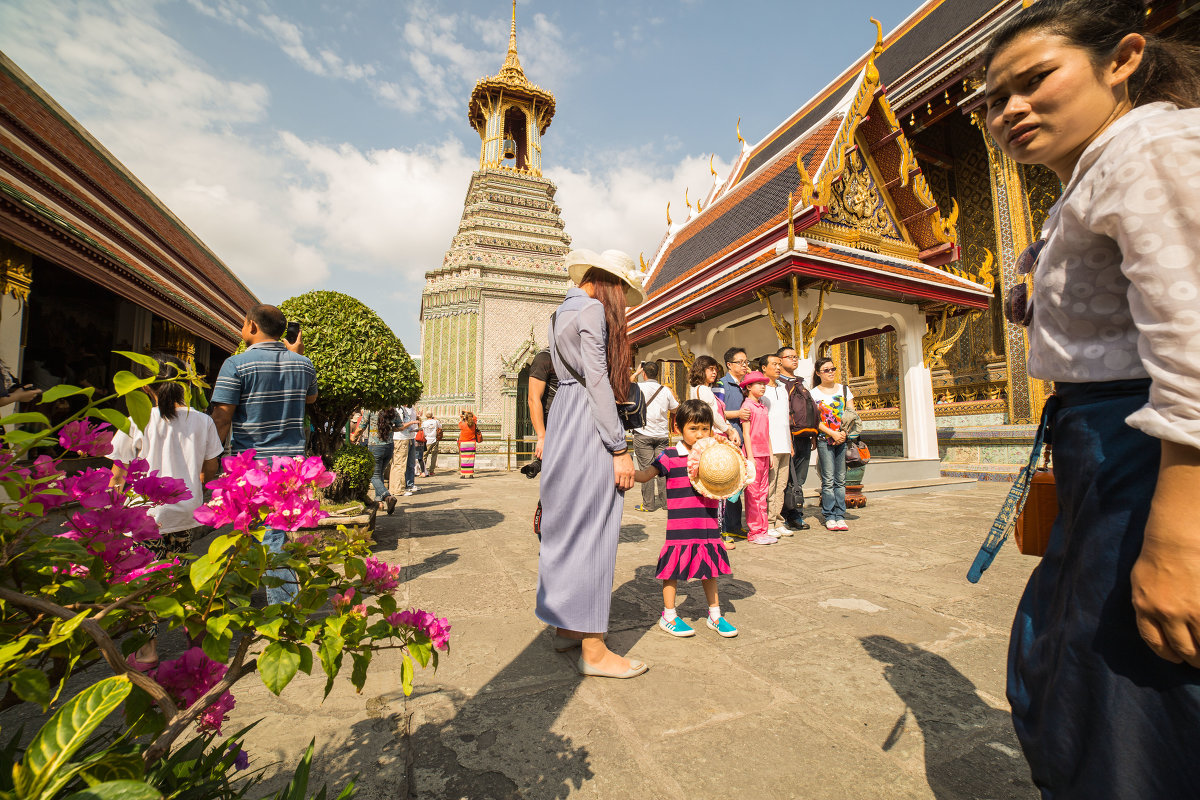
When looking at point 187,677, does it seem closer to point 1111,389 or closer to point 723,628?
point 1111,389

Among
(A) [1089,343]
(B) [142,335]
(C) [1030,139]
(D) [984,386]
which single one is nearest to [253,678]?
(A) [1089,343]

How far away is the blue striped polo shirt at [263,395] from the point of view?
9.52 ft

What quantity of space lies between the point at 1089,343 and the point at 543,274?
1949 cm

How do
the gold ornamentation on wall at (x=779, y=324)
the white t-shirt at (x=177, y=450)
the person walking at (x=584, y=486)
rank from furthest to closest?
the gold ornamentation on wall at (x=779, y=324) < the white t-shirt at (x=177, y=450) < the person walking at (x=584, y=486)

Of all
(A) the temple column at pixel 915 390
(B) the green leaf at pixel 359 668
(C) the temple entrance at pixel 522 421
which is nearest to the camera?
(B) the green leaf at pixel 359 668

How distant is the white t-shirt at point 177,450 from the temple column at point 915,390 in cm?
993

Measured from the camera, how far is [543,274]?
19.6m

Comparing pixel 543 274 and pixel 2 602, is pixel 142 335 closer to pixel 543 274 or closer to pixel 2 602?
pixel 2 602

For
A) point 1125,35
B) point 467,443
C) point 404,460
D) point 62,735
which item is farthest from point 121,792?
point 467,443

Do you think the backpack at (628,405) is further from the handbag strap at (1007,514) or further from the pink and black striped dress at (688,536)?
the handbag strap at (1007,514)

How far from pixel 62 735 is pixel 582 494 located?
1.85 metres

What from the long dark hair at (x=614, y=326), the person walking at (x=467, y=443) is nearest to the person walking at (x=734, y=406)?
the long dark hair at (x=614, y=326)

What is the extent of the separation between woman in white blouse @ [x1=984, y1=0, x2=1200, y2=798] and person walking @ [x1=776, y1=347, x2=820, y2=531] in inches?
180

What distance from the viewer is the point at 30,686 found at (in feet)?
2.36
